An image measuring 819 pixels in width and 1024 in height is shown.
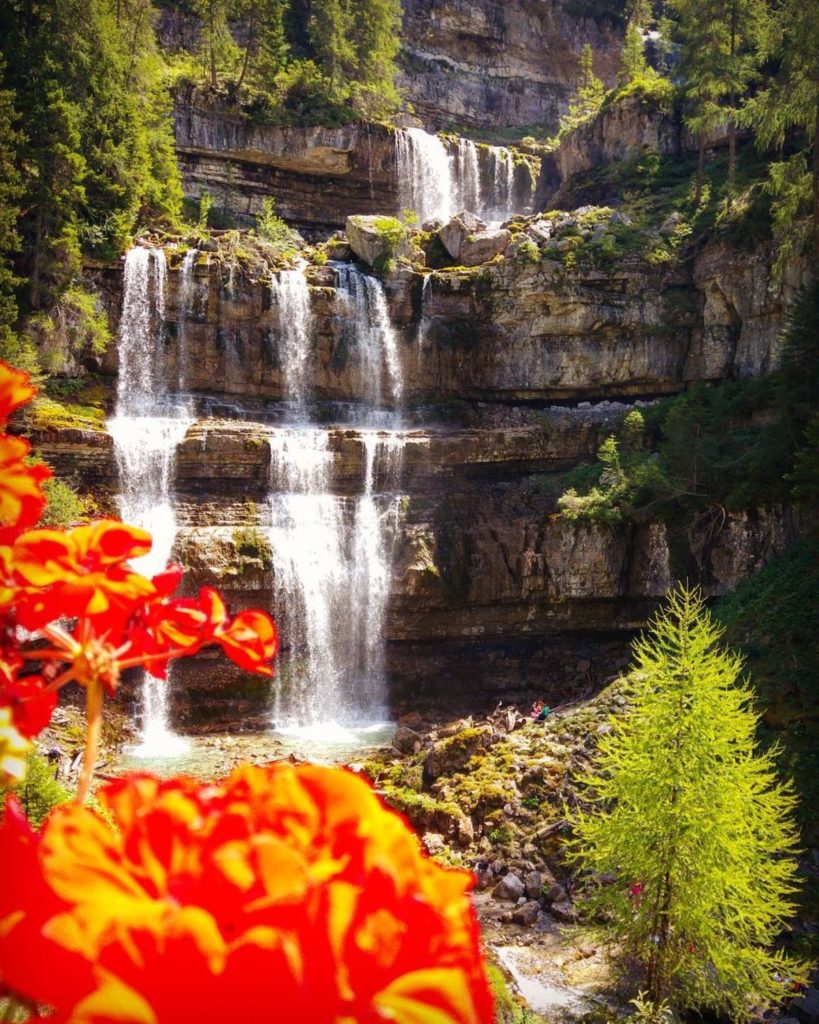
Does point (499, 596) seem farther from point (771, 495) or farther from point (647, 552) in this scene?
point (771, 495)

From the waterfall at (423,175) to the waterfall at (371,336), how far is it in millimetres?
14470

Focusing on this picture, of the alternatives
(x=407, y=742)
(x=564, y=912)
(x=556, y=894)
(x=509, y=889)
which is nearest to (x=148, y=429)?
(x=407, y=742)

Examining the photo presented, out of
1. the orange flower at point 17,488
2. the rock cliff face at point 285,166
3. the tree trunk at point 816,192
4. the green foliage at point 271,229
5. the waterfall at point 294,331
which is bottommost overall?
the orange flower at point 17,488

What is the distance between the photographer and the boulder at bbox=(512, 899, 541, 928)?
11.2 meters

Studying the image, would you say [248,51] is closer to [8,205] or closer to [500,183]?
[500,183]

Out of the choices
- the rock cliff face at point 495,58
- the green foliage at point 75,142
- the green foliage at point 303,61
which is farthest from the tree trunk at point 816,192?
the rock cliff face at point 495,58

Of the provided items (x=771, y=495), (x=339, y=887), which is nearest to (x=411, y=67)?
(x=771, y=495)

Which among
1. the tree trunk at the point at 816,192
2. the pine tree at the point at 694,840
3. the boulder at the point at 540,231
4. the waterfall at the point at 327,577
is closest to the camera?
the pine tree at the point at 694,840

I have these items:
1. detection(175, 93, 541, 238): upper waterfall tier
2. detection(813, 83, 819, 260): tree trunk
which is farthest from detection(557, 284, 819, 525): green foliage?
detection(175, 93, 541, 238): upper waterfall tier

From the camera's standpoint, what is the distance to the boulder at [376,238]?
3012 centimetres

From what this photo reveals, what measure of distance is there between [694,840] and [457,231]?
28.4 meters

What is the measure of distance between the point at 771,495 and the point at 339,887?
22.0 m

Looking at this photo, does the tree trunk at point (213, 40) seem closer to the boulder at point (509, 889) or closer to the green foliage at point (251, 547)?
the green foliage at point (251, 547)

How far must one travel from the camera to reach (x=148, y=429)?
990 inches
